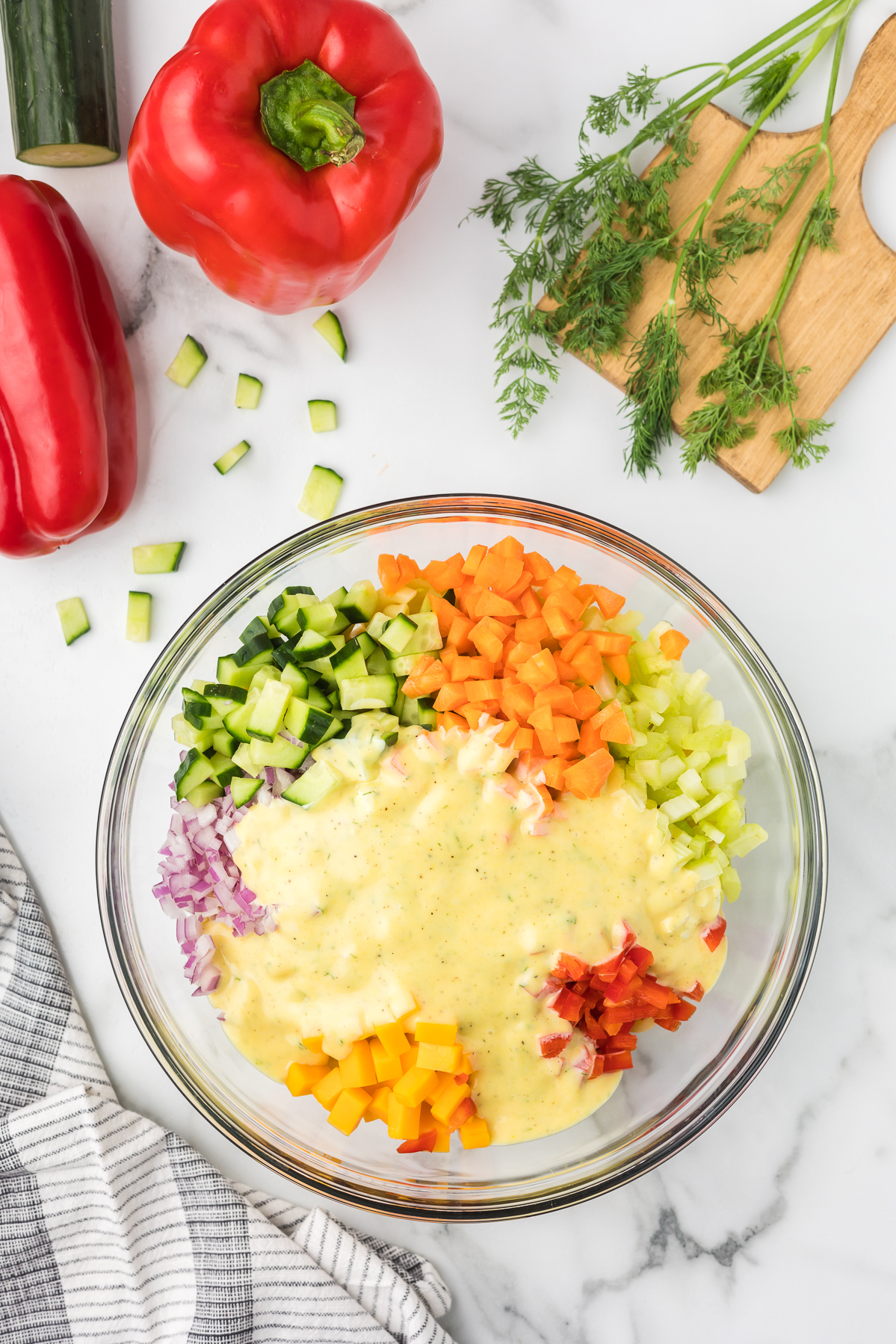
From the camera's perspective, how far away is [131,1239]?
5.91 feet

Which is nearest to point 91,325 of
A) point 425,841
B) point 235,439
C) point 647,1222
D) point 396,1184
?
point 235,439

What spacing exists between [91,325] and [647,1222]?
198cm

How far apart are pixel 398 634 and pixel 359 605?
0.11m

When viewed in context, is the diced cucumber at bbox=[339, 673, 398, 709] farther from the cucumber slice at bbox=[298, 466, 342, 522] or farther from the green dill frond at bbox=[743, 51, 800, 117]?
the green dill frond at bbox=[743, 51, 800, 117]

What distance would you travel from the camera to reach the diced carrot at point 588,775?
4.56ft

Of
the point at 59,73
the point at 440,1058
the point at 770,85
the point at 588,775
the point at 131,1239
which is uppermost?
the point at 770,85

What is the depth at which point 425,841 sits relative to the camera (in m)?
1.42

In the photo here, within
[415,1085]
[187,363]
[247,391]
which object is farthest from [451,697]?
[187,363]

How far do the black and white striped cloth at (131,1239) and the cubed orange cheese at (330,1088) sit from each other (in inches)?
18.4

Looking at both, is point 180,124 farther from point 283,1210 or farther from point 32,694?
point 283,1210

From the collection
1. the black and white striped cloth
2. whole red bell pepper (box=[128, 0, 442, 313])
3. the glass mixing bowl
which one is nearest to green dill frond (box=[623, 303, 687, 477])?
the glass mixing bowl

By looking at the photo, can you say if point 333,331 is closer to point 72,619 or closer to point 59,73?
point 59,73

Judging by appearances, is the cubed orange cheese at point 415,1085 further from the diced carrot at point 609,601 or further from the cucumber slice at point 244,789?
the diced carrot at point 609,601

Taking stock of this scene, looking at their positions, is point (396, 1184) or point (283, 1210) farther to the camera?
point (283, 1210)
